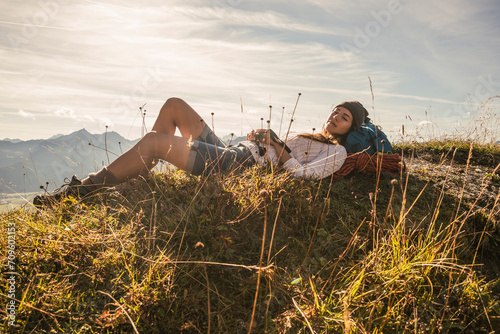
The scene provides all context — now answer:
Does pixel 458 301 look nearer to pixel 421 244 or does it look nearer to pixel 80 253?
pixel 421 244

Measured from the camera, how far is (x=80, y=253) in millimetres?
2145

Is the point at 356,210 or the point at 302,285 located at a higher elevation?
the point at 356,210

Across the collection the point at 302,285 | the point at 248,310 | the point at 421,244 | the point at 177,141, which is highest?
the point at 177,141

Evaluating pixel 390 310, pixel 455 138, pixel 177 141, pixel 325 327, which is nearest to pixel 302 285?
pixel 325 327

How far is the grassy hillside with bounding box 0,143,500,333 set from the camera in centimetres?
173

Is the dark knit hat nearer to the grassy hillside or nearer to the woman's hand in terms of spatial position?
the woman's hand

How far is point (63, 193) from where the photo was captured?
3156 millimetres

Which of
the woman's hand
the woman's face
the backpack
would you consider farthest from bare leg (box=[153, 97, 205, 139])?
the backpack

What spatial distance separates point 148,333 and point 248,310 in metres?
0.68

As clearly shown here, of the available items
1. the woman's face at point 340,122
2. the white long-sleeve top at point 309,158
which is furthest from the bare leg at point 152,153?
the woman's face at point 340,122

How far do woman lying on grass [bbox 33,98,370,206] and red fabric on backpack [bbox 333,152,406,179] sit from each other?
0.39 feet

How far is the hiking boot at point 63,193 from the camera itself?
3.06m

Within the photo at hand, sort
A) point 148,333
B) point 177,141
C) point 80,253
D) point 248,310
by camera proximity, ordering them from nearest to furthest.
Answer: point 148,333 → point 248,310 → point 80,253 → point 177,141

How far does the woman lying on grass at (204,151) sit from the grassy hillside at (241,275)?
1.39ft
